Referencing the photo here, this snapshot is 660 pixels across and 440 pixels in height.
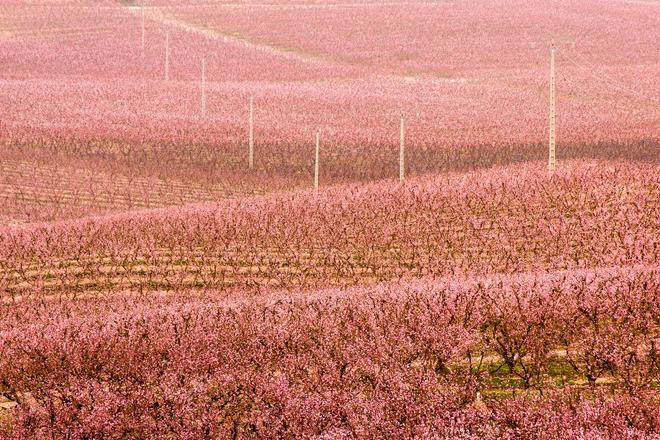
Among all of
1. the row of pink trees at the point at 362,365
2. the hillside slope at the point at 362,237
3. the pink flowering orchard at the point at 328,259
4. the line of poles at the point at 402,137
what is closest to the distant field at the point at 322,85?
the pink flowering orchard at the point at 328,259

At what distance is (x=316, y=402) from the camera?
11.2 metres

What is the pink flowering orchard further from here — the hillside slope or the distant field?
the distant field

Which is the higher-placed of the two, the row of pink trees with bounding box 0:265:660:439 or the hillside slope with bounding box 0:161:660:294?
the row of pink trees with bounding box 0:265:660:439

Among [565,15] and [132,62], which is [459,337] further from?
[565,15]

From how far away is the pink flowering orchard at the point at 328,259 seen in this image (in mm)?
11562

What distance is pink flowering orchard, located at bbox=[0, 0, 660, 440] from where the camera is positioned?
11562 millimetres

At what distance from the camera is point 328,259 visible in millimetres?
24266

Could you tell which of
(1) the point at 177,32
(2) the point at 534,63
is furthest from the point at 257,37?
(2) the point at 534,63

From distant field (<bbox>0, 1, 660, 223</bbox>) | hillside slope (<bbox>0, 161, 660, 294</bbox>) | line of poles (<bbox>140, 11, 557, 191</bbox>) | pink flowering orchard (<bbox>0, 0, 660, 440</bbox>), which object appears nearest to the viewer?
pink flowering orchard (<bbox>0, 0, 660, 440</bbox>)

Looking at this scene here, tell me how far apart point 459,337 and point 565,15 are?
85565 mm

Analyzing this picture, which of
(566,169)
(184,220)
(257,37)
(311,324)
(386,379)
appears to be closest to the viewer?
(386,379)

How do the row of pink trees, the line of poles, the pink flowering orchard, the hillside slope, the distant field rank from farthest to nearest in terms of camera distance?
the distant field
the line of poles
the hillside slope
the pink flowering orchard
the row of pink trees

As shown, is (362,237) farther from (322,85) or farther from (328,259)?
(322,85)

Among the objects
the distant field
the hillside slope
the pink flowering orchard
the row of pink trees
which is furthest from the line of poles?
the row of pink trees
